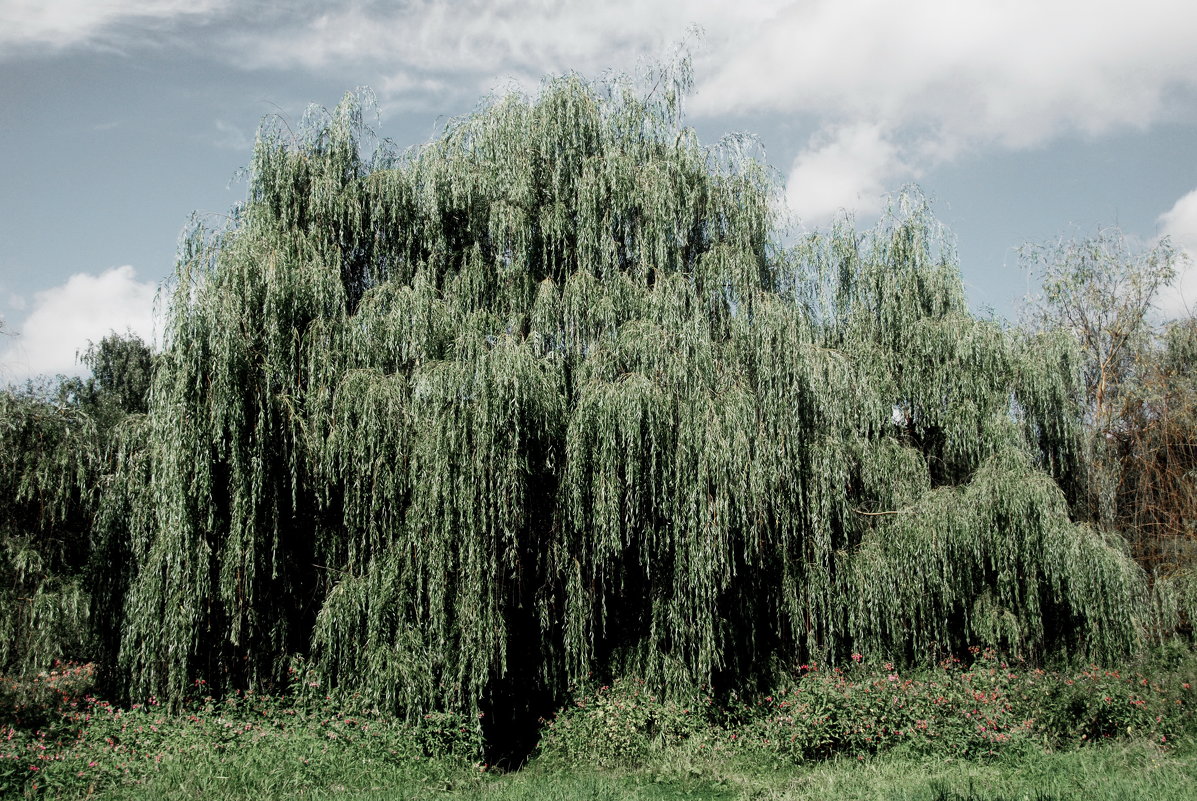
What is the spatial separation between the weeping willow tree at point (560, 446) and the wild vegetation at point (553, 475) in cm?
5

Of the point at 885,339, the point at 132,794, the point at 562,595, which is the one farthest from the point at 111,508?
the point at 885,339

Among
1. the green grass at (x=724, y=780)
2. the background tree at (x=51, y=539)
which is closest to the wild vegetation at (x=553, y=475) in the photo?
the background tree at (x=51, y=539)

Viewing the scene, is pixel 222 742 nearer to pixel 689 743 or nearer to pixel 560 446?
pixel 560 446

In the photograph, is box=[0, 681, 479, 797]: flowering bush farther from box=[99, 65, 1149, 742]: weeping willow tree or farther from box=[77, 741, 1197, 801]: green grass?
box=[99, 65, 1149, 742]: weeping willow tree

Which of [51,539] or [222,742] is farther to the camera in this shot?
[51,539]

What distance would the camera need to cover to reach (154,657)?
29.3 feet

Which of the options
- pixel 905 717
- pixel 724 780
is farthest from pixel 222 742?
pixel 905 717

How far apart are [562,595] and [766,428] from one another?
10.9 feet

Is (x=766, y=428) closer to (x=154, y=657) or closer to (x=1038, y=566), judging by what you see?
(x=1038, y=566)

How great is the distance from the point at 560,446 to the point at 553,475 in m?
0.39

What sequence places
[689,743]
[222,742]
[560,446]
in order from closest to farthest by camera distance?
[222,742] < [689,743] < [560,446]

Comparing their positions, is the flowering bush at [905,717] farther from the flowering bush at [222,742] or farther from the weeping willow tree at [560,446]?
the flowering bush at [222,742]

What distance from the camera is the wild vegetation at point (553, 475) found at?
29.7ft

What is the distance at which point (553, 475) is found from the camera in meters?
9.80
